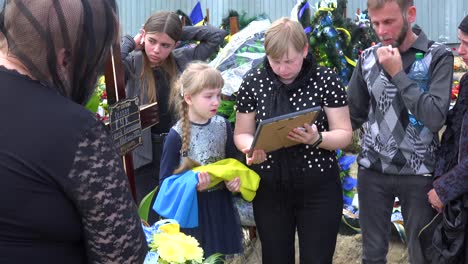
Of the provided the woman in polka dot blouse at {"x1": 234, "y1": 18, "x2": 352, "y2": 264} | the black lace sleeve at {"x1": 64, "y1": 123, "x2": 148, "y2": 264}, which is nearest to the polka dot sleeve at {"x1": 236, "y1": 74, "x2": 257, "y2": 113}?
the woman in polka dot blouse at {"x1": 234, "y1": 18, "x2": 352, "y2": 264}

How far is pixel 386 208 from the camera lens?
3.09 meters

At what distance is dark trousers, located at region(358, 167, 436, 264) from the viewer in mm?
2953

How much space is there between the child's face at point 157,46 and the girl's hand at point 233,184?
95cm

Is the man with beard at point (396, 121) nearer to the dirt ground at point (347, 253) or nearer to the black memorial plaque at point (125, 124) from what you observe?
the dirt ground at point (347, 253)

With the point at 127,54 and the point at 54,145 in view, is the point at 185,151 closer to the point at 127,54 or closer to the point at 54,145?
the point at 127,54

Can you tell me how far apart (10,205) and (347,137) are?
1802 millimetres

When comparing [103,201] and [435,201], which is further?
[435,201]

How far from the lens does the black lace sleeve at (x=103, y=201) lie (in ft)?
4.42

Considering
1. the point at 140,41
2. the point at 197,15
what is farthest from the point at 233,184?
the point at 197,15

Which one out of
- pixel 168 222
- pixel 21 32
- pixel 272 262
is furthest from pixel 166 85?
pixel 21 32

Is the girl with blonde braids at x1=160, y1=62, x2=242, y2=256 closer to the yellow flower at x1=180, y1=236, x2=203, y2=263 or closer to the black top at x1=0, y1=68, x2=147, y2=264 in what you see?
the yellow flower at x1=180, y1=236, x2=203, y2=263

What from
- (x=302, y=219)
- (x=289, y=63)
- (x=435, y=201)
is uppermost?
(x=289, y=63)

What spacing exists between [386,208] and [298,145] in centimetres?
56

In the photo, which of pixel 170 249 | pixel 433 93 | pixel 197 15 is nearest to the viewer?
pixel 170 249
